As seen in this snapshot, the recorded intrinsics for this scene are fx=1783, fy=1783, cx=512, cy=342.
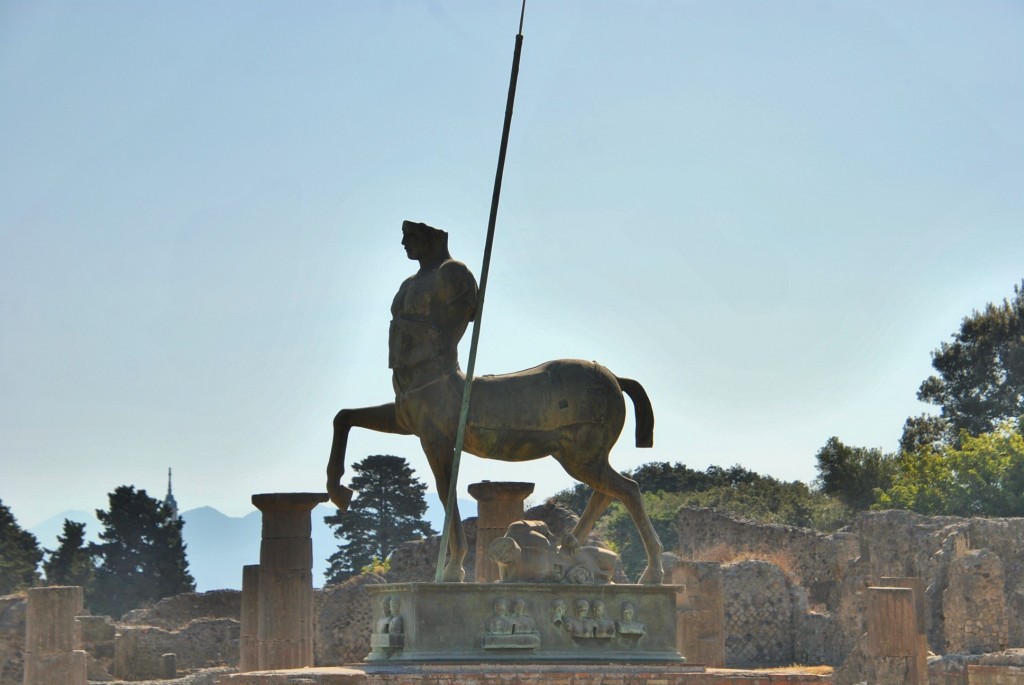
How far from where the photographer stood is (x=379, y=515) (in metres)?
61.7

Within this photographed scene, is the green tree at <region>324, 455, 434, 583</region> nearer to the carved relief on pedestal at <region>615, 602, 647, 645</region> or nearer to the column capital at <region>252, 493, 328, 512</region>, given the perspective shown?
the column capital at <region>252, 493, 328, 512</region>

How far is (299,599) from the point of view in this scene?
19344mm

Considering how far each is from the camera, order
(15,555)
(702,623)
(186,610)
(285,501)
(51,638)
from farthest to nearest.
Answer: (15,555) → (186,610) → (702,623) → (51,638) → (285,501)

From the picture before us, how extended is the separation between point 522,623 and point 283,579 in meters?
6.24

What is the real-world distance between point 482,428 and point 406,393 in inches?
26.5

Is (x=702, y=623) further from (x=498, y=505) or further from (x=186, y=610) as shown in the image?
(x=186, y=610)

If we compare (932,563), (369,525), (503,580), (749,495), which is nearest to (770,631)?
(932,563)

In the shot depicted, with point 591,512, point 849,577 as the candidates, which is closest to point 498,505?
point 591,512

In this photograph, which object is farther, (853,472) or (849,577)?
(853,472)

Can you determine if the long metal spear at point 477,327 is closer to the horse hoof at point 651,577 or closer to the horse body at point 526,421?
the horse body at point 526,421

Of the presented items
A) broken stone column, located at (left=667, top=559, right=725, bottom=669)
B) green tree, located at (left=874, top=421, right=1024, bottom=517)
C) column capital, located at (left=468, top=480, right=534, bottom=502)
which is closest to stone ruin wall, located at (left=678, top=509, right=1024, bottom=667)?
broken stone column, located at (left=667, top=559, right=725, bottom=669)

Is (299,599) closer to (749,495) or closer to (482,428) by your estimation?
(482,428)

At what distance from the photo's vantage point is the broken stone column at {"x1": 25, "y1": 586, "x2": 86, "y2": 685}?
Answer: 23.9 metres

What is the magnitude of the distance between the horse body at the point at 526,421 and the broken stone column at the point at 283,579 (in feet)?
16.1
